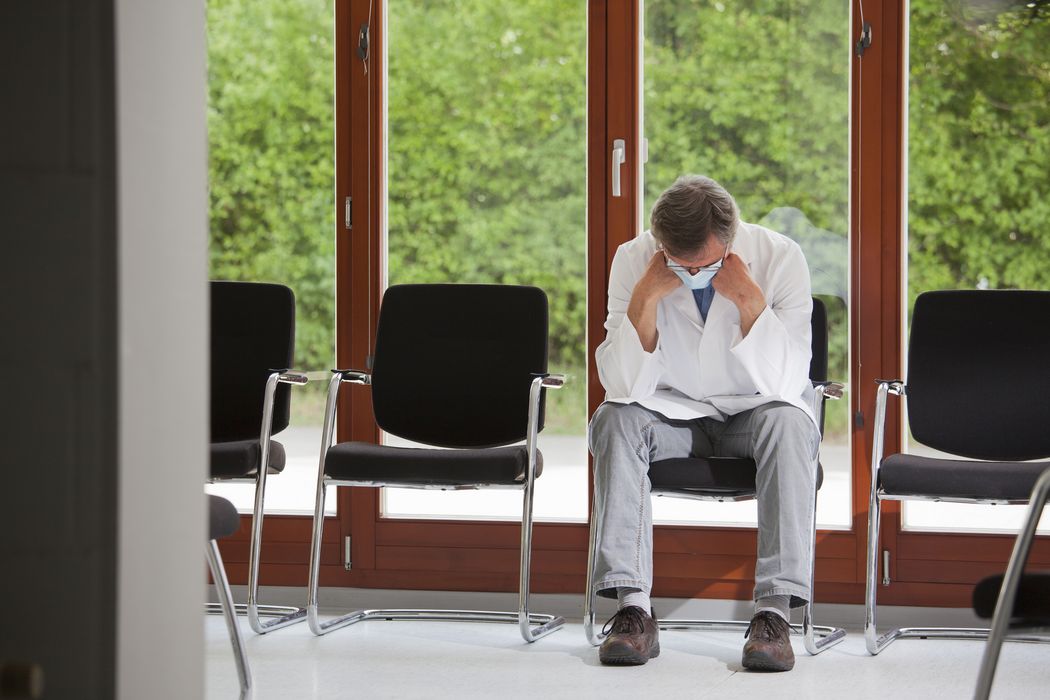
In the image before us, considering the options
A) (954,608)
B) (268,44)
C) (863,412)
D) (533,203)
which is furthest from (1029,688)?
(268,44)

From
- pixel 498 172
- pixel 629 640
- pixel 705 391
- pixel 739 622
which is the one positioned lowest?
pixel 739 622

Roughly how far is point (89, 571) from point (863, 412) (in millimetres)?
2751

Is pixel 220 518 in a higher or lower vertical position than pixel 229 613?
higher

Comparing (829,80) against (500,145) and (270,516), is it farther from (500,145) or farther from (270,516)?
(270,516)

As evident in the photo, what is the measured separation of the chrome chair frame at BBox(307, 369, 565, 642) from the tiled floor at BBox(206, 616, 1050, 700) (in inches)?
2.0

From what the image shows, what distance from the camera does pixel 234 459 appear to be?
10.2 ft

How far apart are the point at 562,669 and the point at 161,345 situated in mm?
1938

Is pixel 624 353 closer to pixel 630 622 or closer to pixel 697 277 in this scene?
pixel 697 277

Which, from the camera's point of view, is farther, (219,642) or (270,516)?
(270,516)

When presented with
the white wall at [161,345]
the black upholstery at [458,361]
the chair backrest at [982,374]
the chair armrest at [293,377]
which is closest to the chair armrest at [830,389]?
the chair backrest at [982,374]

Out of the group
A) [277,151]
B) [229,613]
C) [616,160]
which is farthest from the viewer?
[277,151]

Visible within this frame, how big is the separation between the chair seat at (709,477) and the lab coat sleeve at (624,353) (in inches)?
9.1

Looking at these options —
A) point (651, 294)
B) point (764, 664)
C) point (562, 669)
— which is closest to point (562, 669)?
point (562, 669)

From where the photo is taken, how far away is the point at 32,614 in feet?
3.26
